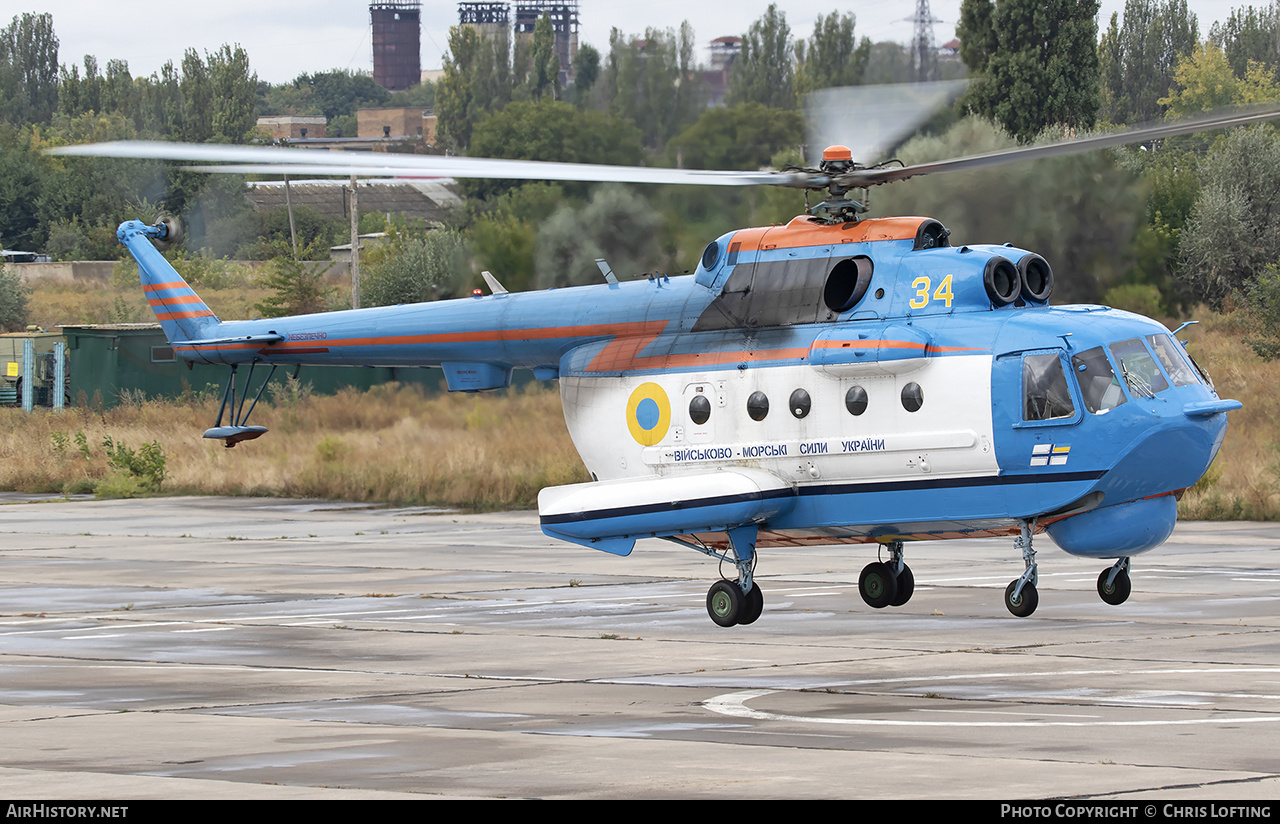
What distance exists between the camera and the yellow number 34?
15.3 m

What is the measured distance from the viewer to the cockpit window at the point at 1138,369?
14.2 m

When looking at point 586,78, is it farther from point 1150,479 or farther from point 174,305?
point 1150,479

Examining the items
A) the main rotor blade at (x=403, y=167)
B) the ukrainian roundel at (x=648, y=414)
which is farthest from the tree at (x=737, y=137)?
the main rotor blade at (x=403, y=167)

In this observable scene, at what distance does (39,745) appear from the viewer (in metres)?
10.3

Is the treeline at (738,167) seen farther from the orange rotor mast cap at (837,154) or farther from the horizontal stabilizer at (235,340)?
the horizontal stabilizer at (235,340)

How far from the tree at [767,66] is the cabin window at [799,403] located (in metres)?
15.1

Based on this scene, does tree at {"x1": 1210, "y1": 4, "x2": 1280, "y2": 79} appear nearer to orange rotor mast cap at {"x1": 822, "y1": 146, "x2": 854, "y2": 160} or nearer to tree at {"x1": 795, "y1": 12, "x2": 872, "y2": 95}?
tree at {"x1": 795, "y1": 12, "x2": 872, "y2": 95}

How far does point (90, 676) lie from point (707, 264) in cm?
740

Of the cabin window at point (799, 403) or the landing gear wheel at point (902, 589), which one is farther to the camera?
the landing gear wheel at point (902, 589)

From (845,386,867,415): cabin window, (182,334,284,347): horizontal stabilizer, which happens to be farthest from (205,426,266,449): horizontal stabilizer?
(845,386,867,415): cabin window

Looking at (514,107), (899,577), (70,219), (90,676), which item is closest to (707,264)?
(899,577)

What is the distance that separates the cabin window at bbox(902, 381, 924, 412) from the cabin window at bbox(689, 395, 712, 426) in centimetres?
226
